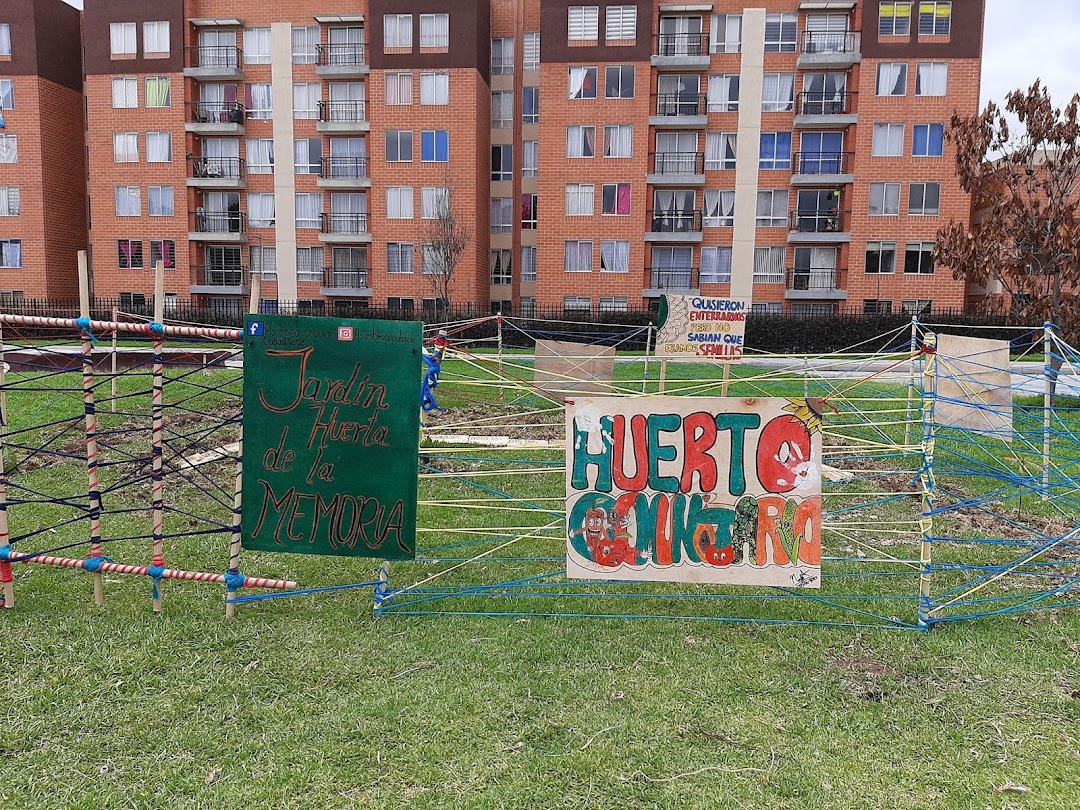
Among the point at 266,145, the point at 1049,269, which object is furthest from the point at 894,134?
the point at 266,145

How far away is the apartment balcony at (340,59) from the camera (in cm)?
4044

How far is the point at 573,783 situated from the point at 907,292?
39.4 meters

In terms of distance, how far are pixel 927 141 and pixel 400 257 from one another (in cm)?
2624

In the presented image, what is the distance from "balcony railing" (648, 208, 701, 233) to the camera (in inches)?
1577

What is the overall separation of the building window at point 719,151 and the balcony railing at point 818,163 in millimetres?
3081

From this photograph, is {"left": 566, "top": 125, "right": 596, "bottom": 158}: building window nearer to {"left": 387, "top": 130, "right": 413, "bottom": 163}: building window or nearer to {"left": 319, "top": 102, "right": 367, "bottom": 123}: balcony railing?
{"left": 387, "top": 130, "right": 413, "bottom": 163}: building window

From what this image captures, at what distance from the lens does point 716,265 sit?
4028 cm

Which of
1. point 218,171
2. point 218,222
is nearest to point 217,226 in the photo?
point 218,222

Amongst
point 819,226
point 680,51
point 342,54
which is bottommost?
point 819,226

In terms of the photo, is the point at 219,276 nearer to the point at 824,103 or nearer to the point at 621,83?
the point at 621,83

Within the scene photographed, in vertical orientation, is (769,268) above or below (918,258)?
below

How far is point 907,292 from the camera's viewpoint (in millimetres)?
38469

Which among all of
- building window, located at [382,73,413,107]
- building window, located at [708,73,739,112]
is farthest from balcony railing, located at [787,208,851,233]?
building window, located at [382,73,413,107]

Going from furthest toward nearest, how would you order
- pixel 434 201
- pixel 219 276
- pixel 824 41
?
pixel 219 276
pixel 434 201
pixel 824 41
